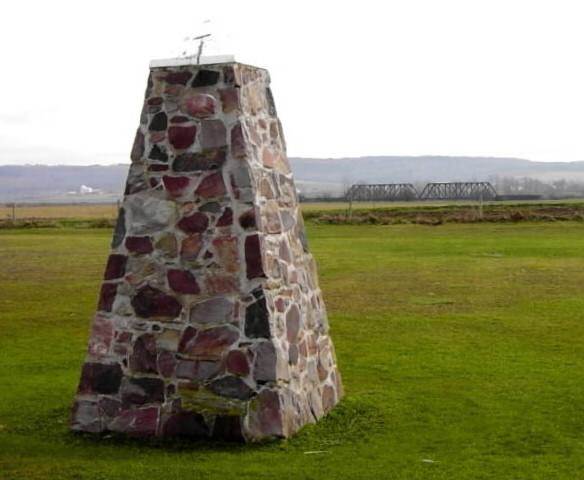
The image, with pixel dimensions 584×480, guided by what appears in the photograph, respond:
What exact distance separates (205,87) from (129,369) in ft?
9.32

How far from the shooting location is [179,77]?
10.3 m

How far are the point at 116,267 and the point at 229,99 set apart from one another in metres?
2.01

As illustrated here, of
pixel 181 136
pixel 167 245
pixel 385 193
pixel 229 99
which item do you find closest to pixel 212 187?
pixel 181 136

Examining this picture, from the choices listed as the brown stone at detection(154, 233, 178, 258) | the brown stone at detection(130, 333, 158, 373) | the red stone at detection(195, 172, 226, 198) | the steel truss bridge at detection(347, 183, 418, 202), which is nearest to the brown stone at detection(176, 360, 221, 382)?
the brown stone at detection(130, 333, 158, 373)

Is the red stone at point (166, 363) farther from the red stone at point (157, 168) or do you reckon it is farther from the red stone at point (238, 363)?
the red stone at point (157, 168)

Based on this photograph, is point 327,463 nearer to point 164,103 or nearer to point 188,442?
point 188,442

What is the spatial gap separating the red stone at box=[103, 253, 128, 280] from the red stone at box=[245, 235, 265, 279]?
4.27 feet

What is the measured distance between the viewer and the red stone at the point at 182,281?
1011 centimetres

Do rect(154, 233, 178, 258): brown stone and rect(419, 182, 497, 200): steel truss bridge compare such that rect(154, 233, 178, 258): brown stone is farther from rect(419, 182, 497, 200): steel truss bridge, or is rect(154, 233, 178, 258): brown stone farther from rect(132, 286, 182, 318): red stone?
rect(419, 182, 497, 200): steel truss bridge

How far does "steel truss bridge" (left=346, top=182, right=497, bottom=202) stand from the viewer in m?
104

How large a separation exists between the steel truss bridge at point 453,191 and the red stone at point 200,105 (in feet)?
297

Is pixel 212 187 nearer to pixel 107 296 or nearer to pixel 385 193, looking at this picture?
pixel 107 296

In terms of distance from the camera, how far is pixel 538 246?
33781mm

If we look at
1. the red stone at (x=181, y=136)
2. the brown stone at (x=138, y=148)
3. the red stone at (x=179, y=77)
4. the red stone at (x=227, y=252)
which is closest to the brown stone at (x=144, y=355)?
the red stone at (x=227, y=252)
